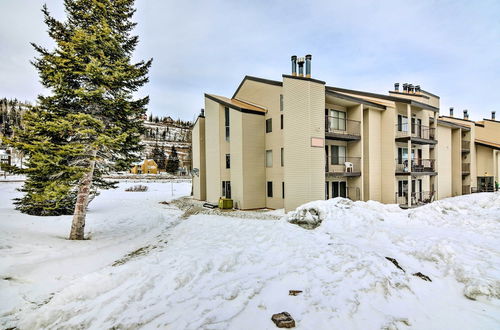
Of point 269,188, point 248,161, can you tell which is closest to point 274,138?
point 248,161

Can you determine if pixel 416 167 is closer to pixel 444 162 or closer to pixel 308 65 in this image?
pixel 444 162

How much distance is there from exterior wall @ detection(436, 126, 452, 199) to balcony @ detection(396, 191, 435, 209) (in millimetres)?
2096

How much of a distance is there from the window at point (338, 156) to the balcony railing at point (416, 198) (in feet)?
18.4

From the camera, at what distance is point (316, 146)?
15195 millimetres

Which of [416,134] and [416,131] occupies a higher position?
[416,131]

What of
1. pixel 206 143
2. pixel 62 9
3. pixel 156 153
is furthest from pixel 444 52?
pixel 156 153

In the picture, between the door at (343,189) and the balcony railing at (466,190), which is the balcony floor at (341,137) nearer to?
the door at (343,189)

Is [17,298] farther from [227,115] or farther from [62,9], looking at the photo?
[227,115]

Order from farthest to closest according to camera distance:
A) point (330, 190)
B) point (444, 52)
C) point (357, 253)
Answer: point (444, 52) → point (330, 190) → point (357, 253)

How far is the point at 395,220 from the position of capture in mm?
10695

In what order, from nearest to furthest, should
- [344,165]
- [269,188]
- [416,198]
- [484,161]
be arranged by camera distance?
[344,165] → [269,188] → [416,198] → [484,161]

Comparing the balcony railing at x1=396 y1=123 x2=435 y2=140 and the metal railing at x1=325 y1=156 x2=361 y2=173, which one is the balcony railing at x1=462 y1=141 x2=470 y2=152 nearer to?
the balcony railing at x1=396 y1=123 x2=435 y2=140

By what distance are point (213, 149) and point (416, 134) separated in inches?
745

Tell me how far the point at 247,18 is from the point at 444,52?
65.7ft
